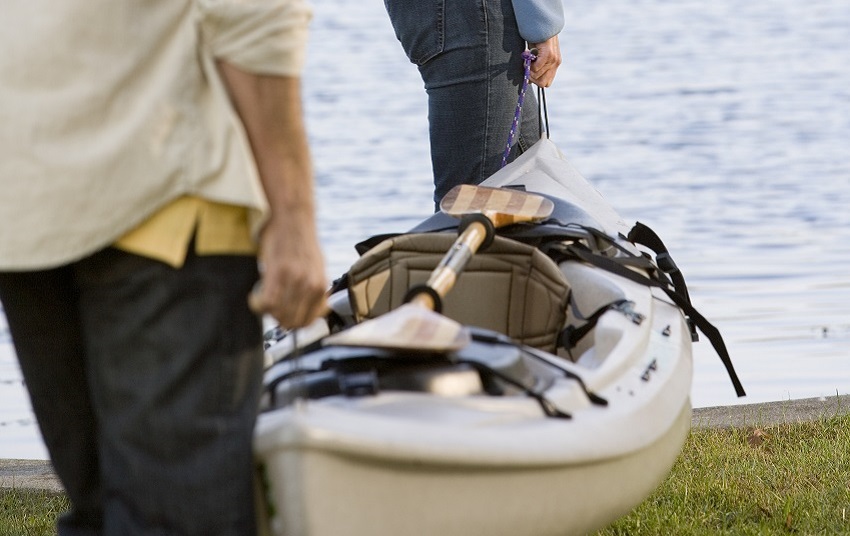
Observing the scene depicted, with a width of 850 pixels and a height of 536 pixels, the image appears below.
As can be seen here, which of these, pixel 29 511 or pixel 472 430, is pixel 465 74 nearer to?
pixel 29 511

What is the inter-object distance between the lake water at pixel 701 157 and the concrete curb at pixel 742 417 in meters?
0.41

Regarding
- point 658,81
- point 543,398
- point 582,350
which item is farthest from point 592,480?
point 658,81

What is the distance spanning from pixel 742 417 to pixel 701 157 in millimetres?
5744

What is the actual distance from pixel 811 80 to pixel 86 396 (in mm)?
12646

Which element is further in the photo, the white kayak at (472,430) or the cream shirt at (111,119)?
the white kayak at (472,430)

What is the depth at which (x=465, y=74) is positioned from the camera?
11.6 feet

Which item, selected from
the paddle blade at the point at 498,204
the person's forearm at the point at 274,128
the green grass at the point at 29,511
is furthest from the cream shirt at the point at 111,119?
the green grass at the point at 29,511

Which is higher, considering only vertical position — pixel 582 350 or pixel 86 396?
pixel 86 396

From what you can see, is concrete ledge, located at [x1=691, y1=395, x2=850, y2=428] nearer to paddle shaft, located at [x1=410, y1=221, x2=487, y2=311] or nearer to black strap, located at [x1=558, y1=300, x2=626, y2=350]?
black strap, located at [x1=558, y1=300, x2=626, y2=350]

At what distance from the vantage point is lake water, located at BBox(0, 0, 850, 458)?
17.3ft

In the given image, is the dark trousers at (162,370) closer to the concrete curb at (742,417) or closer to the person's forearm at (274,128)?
the person's forearm at (274,128)

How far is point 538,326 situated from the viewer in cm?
295

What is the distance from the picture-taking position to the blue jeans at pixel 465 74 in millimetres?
3498

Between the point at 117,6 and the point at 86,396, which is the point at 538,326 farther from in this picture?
the point at 117,6
